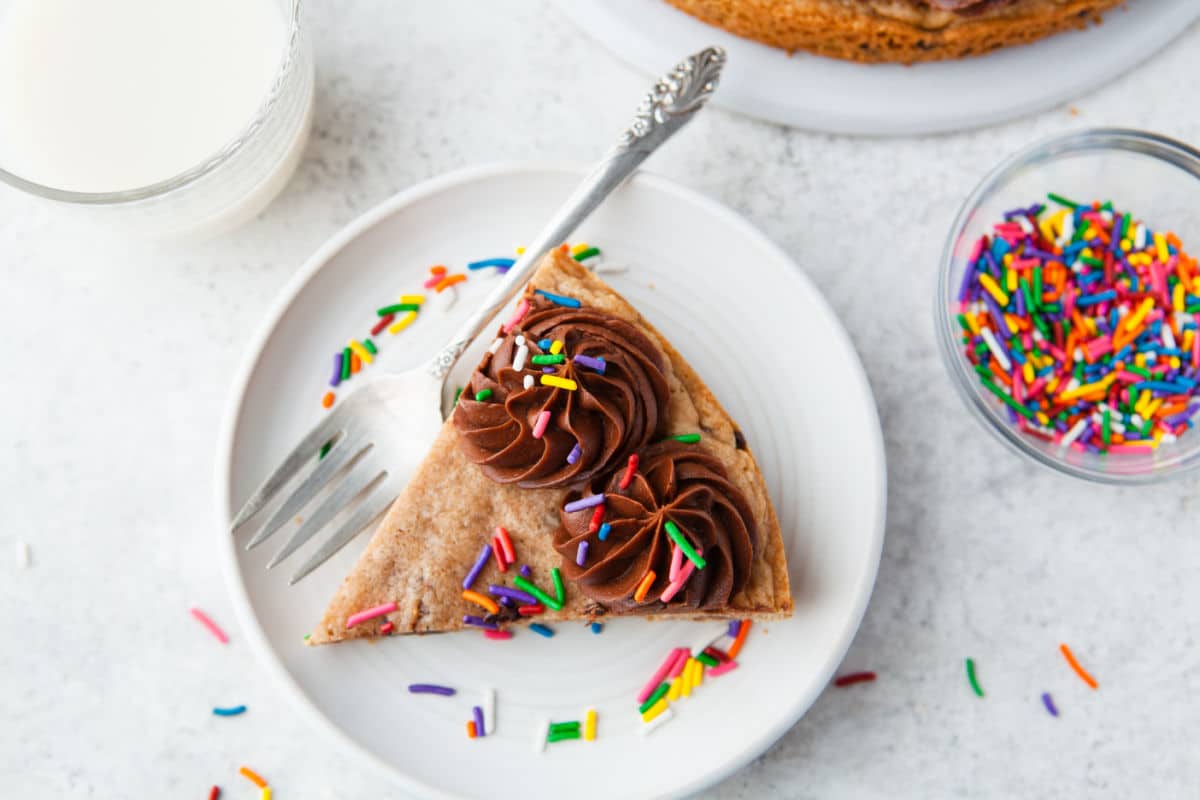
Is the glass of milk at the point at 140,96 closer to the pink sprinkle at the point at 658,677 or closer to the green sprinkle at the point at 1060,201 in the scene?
the pink sprinkle at the point at 658,677

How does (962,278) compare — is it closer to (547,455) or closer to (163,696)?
(547,455)

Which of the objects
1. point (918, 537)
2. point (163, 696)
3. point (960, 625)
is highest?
point (918, 537)

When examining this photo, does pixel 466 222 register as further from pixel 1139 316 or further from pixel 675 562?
pixel 1139 316

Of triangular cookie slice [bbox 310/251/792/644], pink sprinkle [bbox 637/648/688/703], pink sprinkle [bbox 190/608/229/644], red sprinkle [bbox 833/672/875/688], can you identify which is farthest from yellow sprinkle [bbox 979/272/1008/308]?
pink sprinkle [bbox 190/608/229/644]

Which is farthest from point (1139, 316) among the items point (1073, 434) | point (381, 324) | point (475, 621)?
point (381, 324)

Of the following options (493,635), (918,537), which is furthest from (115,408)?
(918,537)

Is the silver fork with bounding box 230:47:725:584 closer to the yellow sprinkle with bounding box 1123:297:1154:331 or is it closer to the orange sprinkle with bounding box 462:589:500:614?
the orange sprinkle with bounding box 462:589:500:614

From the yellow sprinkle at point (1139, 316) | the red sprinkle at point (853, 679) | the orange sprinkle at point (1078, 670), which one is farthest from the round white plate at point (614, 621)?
the yellow sprinkle at point (1139, 316)

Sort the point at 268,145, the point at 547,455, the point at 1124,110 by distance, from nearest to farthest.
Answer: the point at 547,455
the point at 268,145
the point at 1124,110
